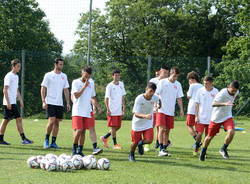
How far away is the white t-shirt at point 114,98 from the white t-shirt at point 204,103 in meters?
2.23

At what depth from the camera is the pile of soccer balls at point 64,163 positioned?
7.34 metres

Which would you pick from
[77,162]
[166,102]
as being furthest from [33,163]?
[166,102]

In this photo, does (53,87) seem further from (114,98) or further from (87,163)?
(87,163)

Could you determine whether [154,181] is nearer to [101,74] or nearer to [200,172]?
[200,172]

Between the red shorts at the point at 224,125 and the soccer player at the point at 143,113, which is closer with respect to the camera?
the soccer player at the point at 143,113

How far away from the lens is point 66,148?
1054 cm

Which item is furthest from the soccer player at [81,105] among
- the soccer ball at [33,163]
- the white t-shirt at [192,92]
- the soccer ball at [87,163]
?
the white t-shirt at [192,92]

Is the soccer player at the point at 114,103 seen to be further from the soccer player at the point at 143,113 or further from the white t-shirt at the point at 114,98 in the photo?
the soccer player at the point at 143,113

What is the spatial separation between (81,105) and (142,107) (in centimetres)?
129

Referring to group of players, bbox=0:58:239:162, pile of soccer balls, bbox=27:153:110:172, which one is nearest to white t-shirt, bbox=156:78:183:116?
group of players, bbox=0:58:239:162

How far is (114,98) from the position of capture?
1133cm

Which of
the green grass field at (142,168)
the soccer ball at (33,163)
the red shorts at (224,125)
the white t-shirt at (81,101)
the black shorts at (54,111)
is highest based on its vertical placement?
the white t-shirt at (81,101)

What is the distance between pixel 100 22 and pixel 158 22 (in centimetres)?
630

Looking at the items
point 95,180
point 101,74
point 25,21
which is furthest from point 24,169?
point 25,21
